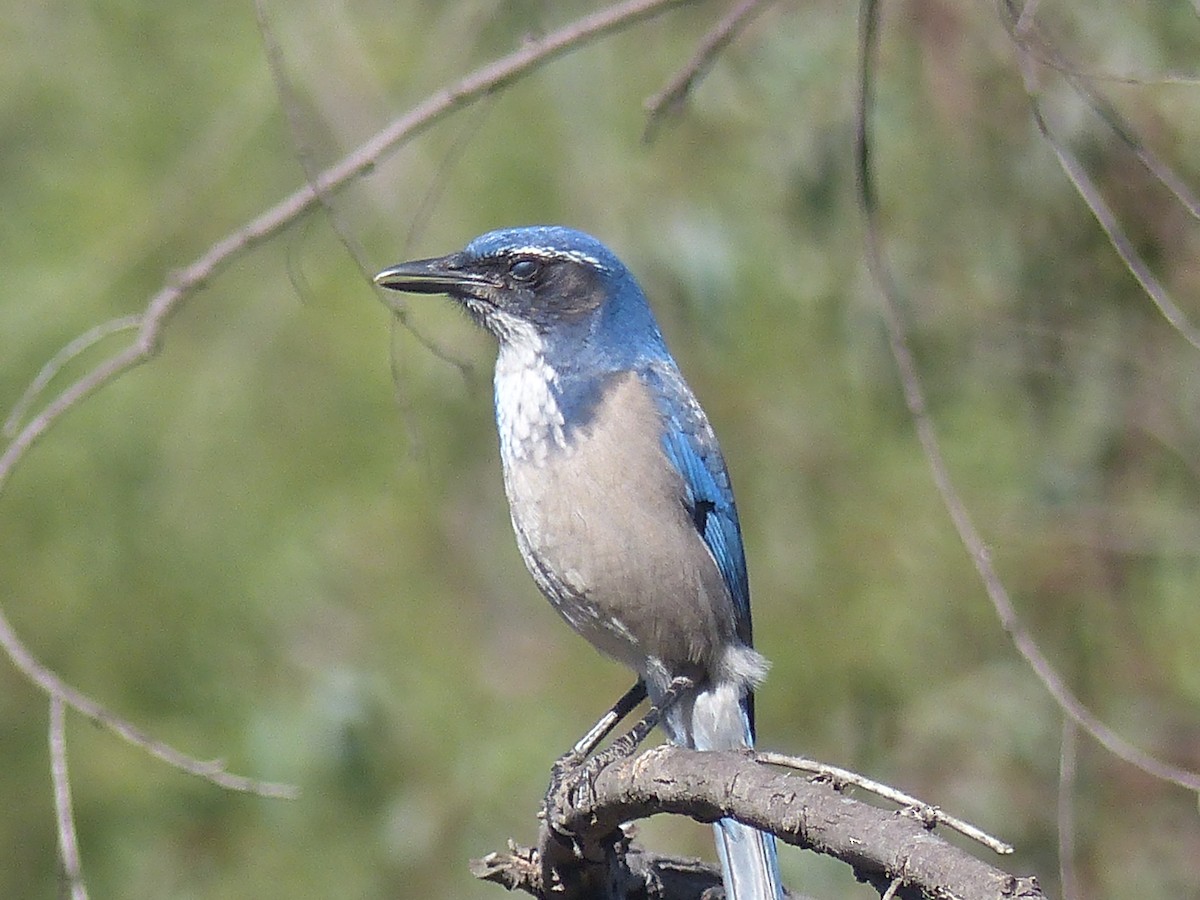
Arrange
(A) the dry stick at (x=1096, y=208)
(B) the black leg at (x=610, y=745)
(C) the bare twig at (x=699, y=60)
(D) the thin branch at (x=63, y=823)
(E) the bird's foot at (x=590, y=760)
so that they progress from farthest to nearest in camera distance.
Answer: (C) the bare twig at (x=699, y=60) < (B) the black leg at (x=610, y=745) < (E) the bird's foot at (x=590, y=760) < (A) the dry stick at (x=1096, y=208) < (D) the thin branch at (x=63, y=823)

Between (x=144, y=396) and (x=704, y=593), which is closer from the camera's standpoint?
(x=704, y=593)

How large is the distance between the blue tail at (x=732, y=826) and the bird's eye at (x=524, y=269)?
1430 mm

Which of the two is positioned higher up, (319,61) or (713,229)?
(319,61)

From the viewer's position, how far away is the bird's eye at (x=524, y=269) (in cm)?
524

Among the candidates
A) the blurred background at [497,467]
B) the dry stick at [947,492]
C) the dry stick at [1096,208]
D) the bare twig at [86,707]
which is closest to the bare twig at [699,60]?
the dry stick at [947,492]

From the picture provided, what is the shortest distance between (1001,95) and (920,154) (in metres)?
0.39

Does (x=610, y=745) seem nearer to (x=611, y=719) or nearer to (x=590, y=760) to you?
(x=590, y=760)

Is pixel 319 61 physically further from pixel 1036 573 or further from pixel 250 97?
pixel 1036 573

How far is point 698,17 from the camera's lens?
749 cm

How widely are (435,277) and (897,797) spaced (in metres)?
2.73

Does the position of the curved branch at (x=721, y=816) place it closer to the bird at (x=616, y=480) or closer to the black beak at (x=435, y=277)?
the bird at (x=616, y=480)

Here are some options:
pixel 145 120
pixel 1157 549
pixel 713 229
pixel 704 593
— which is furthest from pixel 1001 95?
pixel 145 120

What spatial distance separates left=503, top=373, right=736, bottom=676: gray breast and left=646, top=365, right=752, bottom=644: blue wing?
67 mm

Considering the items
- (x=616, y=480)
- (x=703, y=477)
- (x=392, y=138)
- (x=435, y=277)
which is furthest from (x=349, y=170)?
(x=703, y=477)
